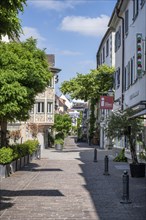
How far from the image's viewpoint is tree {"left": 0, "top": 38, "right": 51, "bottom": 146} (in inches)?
699

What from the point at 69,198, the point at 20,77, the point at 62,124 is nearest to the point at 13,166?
the point at 20,77

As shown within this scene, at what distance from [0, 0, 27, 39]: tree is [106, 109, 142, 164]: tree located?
11.3 meters

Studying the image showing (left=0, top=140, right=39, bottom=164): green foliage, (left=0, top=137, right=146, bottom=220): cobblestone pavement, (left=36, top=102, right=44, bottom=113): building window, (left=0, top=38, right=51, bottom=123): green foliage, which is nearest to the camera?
(left=0, top=137, right=146, bottom=220): cobblestone pavement

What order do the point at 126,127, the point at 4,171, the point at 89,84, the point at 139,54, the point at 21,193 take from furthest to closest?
the point at 89,84 → the point at 139,54 → the point at 126,127 → the point at 4,171 → the point at 21,193

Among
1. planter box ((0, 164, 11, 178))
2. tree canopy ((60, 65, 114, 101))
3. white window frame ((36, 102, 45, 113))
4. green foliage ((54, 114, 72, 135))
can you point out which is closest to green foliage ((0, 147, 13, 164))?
planter box ((0, 164, 11, 178))

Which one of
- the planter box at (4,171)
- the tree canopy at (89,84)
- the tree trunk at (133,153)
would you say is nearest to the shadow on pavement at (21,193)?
the planter box at (4,171)

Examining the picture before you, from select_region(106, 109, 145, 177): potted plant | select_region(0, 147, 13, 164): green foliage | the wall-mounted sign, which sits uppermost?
Result: the wall-mounted sign

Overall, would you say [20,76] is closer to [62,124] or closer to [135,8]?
[135,8]

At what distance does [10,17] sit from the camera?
708 centimetres

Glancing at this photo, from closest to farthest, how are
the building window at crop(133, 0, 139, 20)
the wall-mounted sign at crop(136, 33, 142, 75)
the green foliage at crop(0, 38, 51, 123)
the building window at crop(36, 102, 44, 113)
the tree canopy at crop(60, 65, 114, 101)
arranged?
the green foliage at crop(0, 38, 51, 123) < the wall-mounted sign at crop(136, 33, 142, 75) < the building window at crop(133, 0, 139, 20) < the tree canopy at crop(60, 65, 114, 101) < the building window at crop(36, 102, 44, 113)

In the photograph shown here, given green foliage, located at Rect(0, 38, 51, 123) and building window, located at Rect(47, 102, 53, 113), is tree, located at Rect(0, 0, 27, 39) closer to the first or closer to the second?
green foliage, located at Rect(0, 38, 51, 123)

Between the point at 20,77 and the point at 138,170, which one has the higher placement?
the point at 20,77

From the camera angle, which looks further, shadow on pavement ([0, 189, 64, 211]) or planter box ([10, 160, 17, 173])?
planter box ([10, 160, 17, 173])

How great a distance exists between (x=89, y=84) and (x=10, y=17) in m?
38.2
